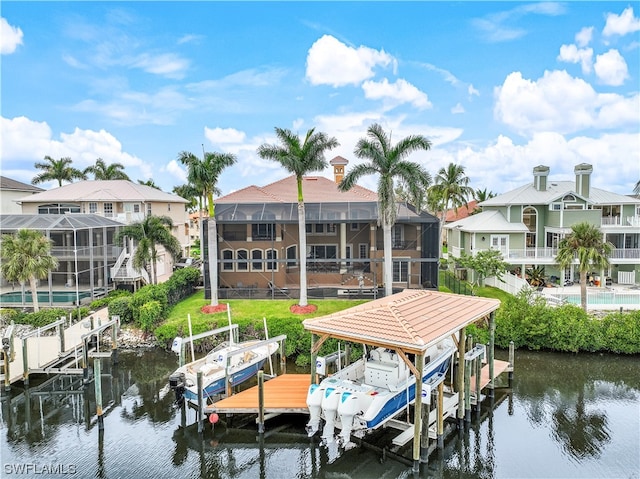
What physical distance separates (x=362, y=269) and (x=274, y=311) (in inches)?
328

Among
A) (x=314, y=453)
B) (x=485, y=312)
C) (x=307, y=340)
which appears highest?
(x=485, y=312)

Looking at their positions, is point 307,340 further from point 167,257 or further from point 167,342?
point 167,257

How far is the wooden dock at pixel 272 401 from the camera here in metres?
16.1

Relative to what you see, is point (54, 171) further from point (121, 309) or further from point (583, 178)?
point (583, 178)

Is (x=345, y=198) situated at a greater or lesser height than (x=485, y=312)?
greater

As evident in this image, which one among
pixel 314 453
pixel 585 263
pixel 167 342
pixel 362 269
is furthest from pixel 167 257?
pixel 585 263

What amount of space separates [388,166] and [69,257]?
23921mm

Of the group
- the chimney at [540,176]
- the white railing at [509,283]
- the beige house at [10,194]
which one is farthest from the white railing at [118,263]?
the chimney at [540,176]

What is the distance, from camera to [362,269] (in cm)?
3231

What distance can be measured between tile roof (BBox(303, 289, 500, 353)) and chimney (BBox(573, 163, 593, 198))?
22.4 m

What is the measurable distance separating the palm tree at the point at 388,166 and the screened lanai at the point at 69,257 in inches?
733

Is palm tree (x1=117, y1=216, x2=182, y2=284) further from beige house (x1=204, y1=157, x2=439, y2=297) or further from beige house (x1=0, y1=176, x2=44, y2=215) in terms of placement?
beige house (x1=0, y1=176, x2=44, y2=215)

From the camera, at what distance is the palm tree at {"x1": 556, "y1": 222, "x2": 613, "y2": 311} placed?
78.7ft

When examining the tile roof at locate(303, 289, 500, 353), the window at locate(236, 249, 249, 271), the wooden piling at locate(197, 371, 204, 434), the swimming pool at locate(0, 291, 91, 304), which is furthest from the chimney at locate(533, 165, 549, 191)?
the swimming pool at locate(0, 291, 91, 304)
